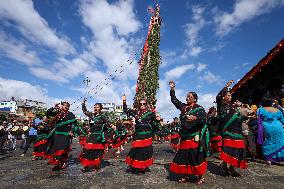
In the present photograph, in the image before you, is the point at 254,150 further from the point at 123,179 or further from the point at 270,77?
the point at 123,179

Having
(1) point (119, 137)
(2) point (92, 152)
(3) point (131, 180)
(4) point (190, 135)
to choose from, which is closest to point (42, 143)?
(1) point (119, 137)

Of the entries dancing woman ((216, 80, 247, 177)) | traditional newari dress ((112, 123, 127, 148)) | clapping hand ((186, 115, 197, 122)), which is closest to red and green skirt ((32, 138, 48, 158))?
traditional newari dress ((112, 123, 127, 148))

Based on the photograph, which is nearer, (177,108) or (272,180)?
(272,180)

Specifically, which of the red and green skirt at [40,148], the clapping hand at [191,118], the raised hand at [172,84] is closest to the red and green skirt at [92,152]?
the raised hand at [172,84]

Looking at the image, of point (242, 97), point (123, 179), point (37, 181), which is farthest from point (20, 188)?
point (242, 97)

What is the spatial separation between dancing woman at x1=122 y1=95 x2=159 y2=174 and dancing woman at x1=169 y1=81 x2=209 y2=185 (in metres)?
1.10

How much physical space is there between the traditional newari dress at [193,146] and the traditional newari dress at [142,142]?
1.11 meters

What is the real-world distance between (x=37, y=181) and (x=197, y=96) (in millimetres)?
4049

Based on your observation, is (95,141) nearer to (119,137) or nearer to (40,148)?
(40,148)

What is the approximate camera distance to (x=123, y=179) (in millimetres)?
5852

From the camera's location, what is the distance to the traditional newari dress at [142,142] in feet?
21.7

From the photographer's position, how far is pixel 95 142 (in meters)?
7.34

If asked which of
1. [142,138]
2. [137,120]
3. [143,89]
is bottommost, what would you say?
[142,138]

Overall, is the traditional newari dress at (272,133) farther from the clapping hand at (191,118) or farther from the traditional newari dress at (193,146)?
the clapping hand at (191,118)
